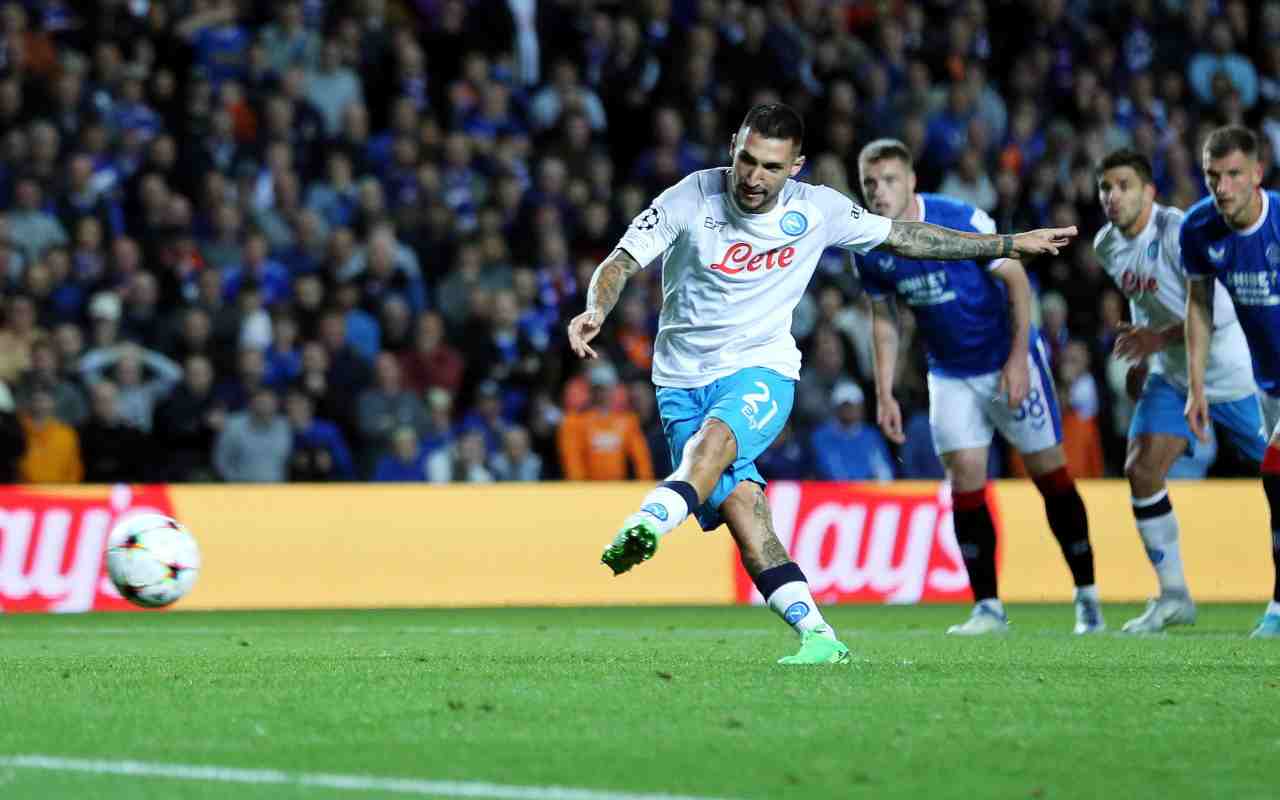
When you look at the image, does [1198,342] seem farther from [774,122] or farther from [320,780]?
[320,780]

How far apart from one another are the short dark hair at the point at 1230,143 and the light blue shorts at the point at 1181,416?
5.10 feet

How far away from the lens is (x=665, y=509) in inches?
287

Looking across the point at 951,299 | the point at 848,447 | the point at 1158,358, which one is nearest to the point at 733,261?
the point at 951,299

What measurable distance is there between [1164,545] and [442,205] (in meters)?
8.49

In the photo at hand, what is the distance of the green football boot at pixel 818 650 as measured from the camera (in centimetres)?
800

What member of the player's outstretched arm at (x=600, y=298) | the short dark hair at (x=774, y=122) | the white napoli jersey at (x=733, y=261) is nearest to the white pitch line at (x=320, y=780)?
the player's outstretched arm at (x=600, y=298)

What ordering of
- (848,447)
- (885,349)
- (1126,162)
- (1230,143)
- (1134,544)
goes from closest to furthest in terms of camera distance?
(1230,143) → (1126,162) → (885,349) → (1134,544) → (848,447)

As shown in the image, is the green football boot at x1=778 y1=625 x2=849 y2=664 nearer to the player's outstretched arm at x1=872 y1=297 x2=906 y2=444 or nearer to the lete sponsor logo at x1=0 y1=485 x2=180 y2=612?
the player's outstretched arm at x1=872 y1=297 x2=906 y2=444

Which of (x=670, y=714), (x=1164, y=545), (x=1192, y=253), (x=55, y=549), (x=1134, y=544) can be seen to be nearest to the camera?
(x=670, y=714)

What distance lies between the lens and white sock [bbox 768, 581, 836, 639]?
8.00m

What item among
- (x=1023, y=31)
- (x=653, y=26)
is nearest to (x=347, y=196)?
(x=653, y=26)

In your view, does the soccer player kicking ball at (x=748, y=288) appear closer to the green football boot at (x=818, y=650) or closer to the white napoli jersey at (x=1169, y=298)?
the green football boot at (x=818, y=650)

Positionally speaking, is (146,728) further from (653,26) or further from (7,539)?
(653,26)

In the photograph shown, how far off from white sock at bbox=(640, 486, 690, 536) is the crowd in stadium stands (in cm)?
Result: 885
